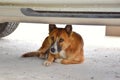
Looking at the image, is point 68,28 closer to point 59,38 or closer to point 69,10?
point 59,38

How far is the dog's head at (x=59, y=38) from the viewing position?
242cm

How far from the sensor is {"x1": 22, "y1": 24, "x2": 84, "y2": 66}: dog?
2.42m

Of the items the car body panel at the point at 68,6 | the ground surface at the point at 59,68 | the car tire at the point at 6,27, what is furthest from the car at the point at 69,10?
the car tire at the point at 6,27

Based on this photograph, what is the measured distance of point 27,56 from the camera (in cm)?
264

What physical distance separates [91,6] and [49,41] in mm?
1245

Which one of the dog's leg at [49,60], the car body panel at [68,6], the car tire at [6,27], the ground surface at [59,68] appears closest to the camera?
the car body panel at [68,6]

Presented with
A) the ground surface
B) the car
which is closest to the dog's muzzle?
the ground surface

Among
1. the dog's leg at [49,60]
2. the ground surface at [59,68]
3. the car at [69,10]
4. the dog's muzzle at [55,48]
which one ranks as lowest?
the ground surface at [59,68]

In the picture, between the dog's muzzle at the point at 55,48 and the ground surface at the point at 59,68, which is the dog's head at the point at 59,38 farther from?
the ground surface at the point at 59,68

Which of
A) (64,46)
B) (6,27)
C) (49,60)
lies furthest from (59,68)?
(6,27)

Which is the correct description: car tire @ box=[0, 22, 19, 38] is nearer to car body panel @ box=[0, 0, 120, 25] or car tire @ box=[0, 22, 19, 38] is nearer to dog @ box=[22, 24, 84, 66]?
dog @ box=[22, 24, 84, 66]

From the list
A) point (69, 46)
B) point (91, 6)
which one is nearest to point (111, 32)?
point (69, 46)

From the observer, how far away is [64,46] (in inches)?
97.9

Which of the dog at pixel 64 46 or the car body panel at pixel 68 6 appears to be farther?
the dog at pixel 64 46
